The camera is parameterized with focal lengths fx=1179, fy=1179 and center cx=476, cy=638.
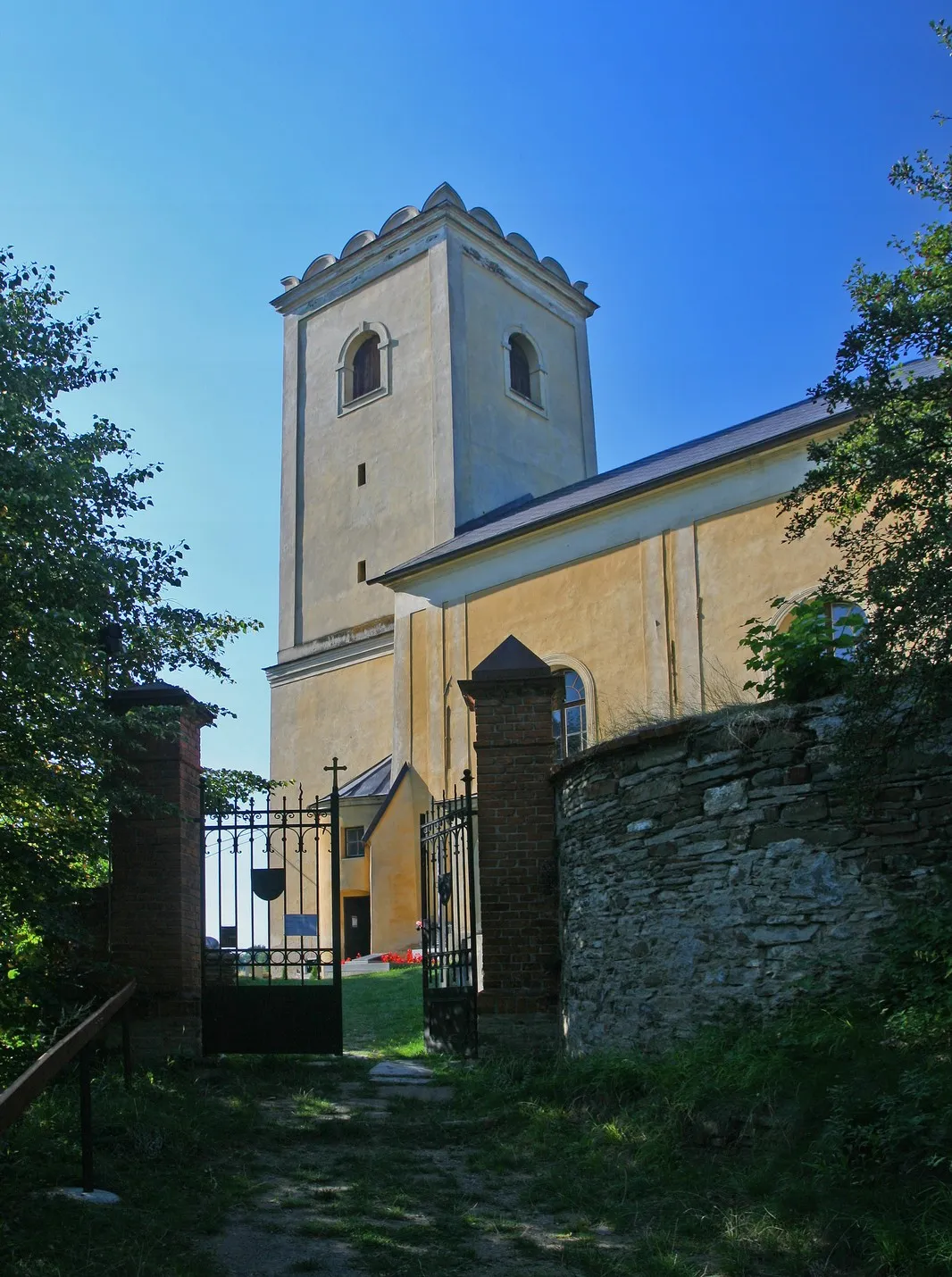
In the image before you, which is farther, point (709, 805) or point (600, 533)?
point (600, 533)

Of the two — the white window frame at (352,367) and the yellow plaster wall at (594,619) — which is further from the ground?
the white window frame at (352,367)

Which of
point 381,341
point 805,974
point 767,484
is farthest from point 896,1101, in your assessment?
point 381,341

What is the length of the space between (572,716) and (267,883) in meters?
11.5

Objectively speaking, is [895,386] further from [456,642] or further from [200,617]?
[456,642]

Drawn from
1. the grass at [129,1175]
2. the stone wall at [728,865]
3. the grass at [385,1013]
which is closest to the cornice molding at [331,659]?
the grass at [385,1013]

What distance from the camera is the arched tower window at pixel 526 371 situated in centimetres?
3031

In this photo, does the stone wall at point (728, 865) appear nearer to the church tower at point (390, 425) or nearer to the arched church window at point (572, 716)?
the arched church window at point (572, 716)

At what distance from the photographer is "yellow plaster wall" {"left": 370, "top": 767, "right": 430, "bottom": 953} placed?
2231cm

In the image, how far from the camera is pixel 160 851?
30.6 ft

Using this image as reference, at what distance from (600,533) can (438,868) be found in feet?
34.6

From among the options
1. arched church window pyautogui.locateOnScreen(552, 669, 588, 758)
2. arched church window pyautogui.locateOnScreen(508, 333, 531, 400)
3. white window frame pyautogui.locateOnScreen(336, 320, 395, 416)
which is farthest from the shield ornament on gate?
arched church window pyautogui.locateOnScreen(508, 333, 531, 400)

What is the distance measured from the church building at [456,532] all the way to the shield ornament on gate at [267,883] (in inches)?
350

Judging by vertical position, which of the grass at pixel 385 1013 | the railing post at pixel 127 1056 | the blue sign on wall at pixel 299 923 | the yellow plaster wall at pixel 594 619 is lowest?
the grass at pixel 385 1013

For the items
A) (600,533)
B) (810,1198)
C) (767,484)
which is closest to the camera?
(810,1198)
